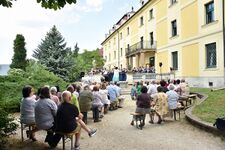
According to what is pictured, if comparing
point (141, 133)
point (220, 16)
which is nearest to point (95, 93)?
point (141, 133)

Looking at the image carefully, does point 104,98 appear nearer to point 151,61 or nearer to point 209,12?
point 209,12

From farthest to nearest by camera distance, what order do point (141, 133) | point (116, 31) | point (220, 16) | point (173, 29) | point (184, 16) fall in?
point (116, 31) < point (173, 29) < point (184, 16) < point (220, 16) < point (141, 133)

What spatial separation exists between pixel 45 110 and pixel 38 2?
11.2 ft

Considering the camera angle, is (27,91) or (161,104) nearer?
(27,91)

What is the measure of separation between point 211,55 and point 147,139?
18.1m

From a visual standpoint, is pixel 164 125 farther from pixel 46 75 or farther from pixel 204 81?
pixel 204 81

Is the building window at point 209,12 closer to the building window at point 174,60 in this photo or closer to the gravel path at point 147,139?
the building window at point 174,60

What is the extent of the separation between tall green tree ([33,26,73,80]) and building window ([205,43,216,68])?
11.8 meters

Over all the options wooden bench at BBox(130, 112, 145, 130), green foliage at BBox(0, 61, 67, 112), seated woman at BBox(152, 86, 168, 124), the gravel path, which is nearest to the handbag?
the gravel path

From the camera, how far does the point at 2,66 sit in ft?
185

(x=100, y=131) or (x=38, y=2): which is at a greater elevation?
(x=38, y=2)

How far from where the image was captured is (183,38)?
30.9 m

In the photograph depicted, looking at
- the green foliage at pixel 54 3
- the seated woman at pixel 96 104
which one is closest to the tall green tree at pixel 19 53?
the seated woman at pixel 96 104

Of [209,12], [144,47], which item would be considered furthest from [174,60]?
[144,47]
